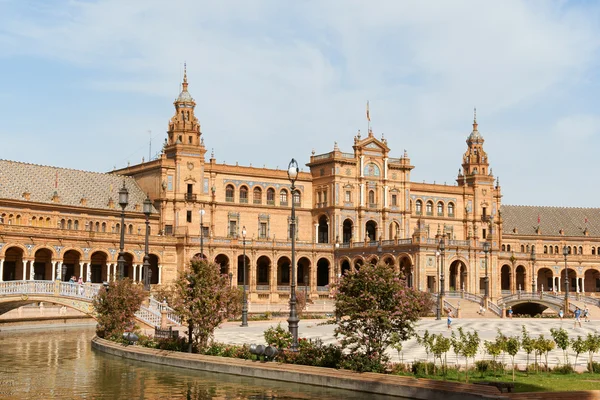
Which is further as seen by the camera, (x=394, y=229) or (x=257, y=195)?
(x=394, y=229)

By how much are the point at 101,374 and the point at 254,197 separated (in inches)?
2415

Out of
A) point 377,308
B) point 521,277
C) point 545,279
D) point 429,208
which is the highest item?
point 429,208

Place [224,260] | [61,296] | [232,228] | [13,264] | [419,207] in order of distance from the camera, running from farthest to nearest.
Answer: [419,207] → [232,228] → [224,260] → [13,264] → [61,296]

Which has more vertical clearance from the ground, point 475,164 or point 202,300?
point 475,164

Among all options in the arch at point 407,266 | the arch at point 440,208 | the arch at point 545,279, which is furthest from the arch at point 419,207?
the arch at point 545,279

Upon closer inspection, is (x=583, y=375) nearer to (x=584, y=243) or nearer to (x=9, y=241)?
(x=9, y=241)

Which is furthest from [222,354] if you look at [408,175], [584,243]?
[584,243]

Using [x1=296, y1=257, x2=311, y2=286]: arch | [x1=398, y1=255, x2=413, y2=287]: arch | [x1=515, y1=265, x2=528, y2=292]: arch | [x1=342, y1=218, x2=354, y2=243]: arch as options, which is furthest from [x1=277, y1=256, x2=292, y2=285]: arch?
[x1=515, y1=265, x2=528, y2=292]: arch

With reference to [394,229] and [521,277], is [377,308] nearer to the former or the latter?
[394,229]

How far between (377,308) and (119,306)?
54.2 feet

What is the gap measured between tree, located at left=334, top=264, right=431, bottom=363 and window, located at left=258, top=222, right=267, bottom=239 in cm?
6417

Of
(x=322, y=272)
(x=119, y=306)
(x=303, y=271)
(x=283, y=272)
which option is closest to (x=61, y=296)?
(x=119, y=306)

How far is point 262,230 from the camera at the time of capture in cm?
9081

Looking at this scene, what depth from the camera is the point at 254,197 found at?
90.6 metres
